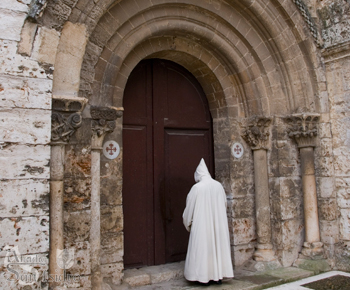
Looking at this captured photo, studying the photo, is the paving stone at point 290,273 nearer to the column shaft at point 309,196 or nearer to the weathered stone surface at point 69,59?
the column shaft at point 309,196

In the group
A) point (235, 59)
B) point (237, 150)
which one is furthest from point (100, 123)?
point (235, 59)

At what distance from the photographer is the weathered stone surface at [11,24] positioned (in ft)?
10.7

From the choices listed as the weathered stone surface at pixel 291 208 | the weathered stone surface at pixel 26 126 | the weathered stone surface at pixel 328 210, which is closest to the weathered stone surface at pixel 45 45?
the weathered stone surface at pixel 26 126

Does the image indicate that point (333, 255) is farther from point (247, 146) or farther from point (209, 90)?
point (209, 90)

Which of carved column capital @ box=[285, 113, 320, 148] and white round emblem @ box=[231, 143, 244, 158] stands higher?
carved column capital @ box=[285, 113, 320, 148]

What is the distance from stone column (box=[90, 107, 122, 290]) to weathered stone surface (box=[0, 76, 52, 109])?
0.73 metres

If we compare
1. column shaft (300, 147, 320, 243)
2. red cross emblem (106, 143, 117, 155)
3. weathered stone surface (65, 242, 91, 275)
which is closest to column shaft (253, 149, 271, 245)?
column shaft (300, 147, 320, 243)

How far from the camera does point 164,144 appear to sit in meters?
5.21

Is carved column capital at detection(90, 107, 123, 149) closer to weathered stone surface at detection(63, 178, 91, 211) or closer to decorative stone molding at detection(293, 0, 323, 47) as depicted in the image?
weathered stone surface at detection(63, 178, 91, 211)

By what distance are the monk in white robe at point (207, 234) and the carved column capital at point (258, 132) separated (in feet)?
3.87

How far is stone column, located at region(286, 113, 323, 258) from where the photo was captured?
5.11 metres

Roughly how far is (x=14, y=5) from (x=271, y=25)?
11.4 ft

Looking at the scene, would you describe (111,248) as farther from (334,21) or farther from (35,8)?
(334,21)

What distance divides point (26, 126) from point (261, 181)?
10.9 feet
